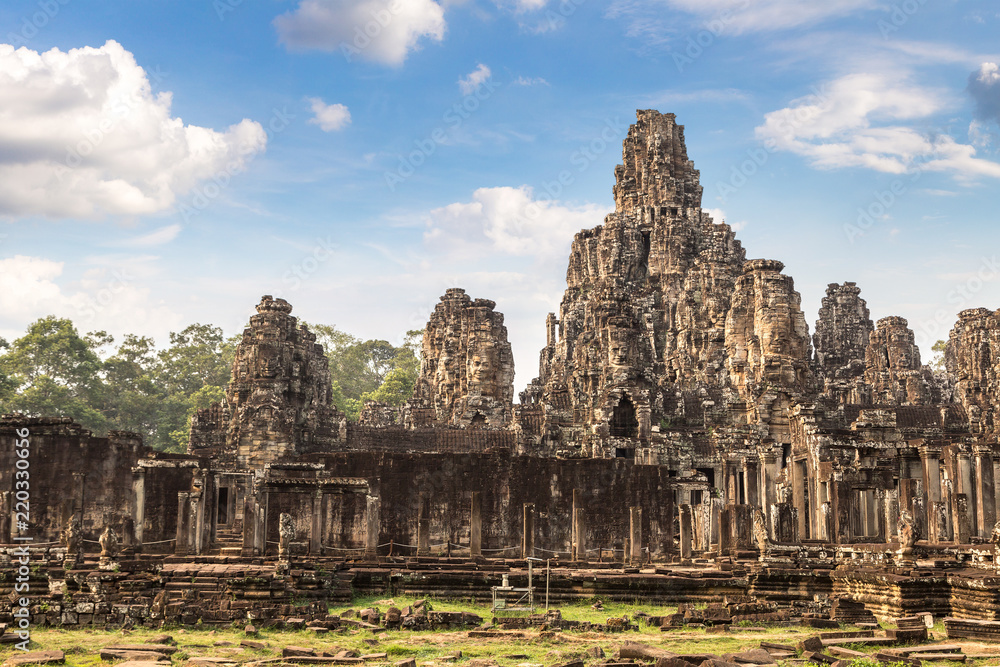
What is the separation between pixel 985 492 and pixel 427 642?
21.6 m

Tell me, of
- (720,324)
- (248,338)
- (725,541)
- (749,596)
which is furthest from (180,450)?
(749,596)

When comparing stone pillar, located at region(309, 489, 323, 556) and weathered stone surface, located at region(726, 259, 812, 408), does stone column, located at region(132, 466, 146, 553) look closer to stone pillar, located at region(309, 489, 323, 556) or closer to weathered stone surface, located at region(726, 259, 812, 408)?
stone pillar, located at region(309, 489, 323, 556)

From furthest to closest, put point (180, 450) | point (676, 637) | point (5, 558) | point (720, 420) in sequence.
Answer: point (180, 450) < point (720, 420) < point (5, 558) < point (676, 637)

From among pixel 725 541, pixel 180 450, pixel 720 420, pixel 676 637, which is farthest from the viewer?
pixel 180 450

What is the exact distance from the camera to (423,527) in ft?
89.0

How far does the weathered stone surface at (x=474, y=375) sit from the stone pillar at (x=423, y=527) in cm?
1752

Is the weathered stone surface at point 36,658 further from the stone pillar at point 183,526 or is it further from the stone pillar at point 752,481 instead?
the stone pillar at point 752,481

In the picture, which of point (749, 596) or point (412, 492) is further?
point (412, 492)

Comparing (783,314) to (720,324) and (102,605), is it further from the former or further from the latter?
(102,605)

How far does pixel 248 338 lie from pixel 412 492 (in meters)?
13.9

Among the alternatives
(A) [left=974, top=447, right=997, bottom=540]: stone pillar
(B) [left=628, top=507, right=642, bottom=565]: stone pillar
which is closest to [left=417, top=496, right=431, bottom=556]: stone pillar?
(B) [left=628, top=507, right=642, bottom=565]: stone pillar

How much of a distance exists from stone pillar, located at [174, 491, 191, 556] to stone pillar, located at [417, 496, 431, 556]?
5.74m

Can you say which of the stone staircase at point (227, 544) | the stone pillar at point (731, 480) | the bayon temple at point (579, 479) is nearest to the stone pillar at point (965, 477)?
the bayon temple at point (579, 479)

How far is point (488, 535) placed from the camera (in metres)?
30.1
